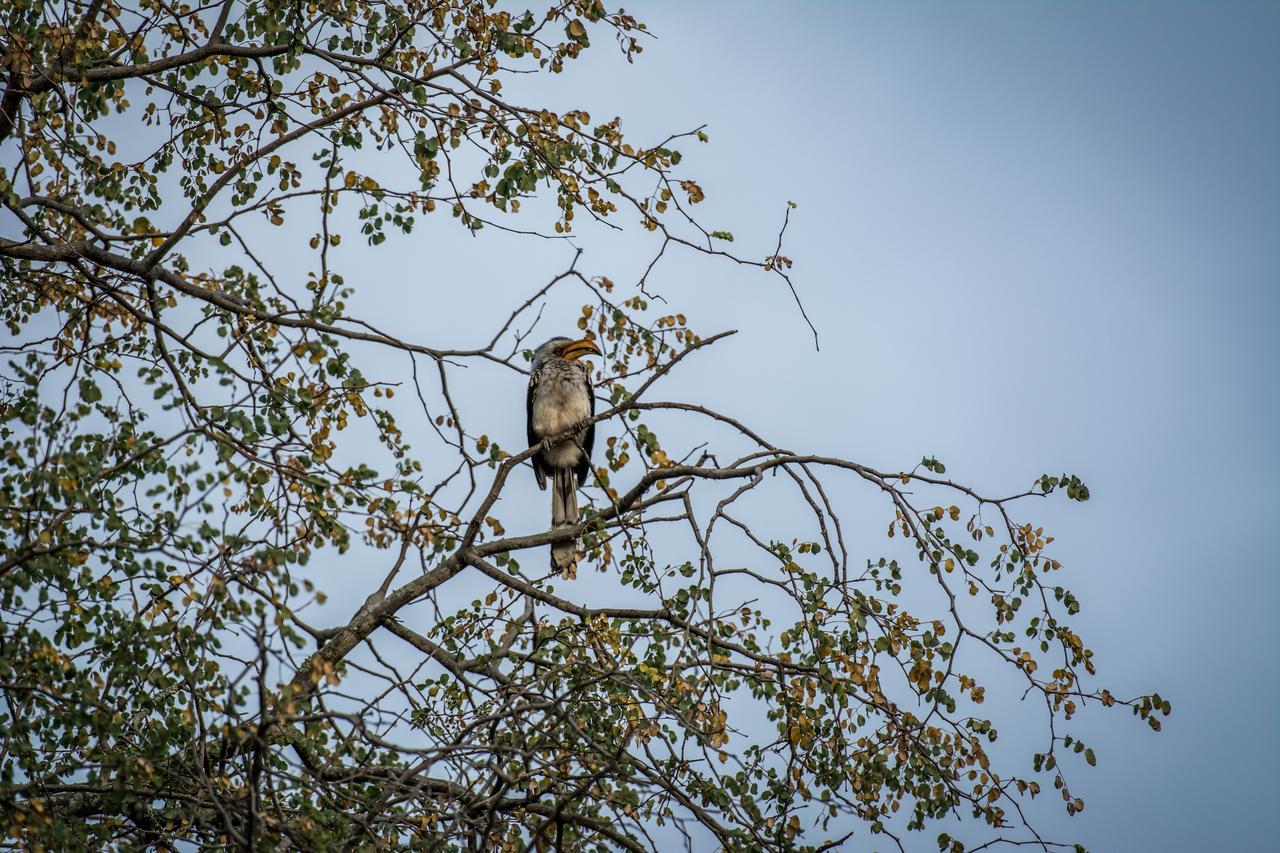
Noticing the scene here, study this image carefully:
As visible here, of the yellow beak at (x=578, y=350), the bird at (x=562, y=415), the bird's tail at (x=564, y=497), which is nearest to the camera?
the bird's tail at (x=564, y=497)

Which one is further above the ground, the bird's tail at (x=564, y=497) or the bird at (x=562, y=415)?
the bird at (x=562, y=415)

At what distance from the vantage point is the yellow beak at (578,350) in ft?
26.7

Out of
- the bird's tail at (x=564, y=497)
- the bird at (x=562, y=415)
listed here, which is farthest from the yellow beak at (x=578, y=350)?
the bird's tail at (x=564, y=497)

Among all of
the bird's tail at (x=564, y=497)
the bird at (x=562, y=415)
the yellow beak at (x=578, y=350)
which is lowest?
the bird's tail at (x=564, y=497)

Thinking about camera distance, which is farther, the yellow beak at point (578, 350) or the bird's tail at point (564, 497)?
the yellow beak at point (578, 350)

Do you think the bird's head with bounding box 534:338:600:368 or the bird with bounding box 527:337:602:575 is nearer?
the bird with bounding box 527:337:602:575

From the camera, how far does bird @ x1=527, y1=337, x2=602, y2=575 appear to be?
25.4 feet

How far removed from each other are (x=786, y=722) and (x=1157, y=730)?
1.29 metres

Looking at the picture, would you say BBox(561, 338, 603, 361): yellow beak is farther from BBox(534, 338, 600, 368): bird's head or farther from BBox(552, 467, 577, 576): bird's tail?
BBox(552, 467, 577, 576): bird's tail

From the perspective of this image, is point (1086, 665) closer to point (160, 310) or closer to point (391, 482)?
point (391, 482)

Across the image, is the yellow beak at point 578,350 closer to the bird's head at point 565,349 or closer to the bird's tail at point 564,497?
the bird's head at point 565,349

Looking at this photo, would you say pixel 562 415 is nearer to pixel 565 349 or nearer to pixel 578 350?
pixel 578 350

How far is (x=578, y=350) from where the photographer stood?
8.22m

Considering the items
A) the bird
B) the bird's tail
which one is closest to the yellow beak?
the bird
